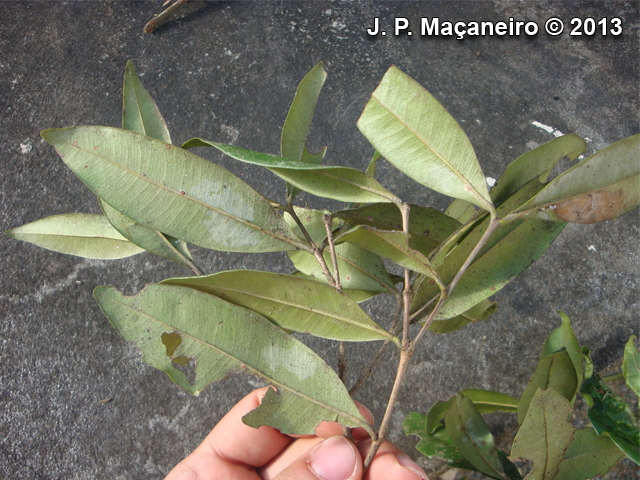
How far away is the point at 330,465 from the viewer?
0.65 m

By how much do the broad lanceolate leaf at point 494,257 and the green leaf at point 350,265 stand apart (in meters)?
0.09

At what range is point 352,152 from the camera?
135 centimetres

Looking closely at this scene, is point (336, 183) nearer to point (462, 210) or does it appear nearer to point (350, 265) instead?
point (350, 265)

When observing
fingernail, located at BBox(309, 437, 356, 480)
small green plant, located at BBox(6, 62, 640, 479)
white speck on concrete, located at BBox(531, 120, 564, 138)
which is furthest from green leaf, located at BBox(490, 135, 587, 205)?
white speck on concrete, located at BBox(531, 120, 564, 138)

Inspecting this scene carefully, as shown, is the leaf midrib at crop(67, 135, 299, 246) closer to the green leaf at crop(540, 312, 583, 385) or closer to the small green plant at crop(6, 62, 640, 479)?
the small green plant at crop(6, 62, 640, 479)

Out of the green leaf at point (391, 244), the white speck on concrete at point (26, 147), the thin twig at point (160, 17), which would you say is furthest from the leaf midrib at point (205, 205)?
the thin twig at point (160, 17)

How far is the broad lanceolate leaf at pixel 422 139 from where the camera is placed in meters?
0.49

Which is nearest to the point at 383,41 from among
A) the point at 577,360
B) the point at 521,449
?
the point at 577,360

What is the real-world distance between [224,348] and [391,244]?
25cm

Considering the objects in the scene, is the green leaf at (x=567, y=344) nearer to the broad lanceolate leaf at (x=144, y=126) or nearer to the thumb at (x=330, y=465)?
the thumb at (x=330, y=465)

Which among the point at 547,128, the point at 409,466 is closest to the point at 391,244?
the point at 409,466

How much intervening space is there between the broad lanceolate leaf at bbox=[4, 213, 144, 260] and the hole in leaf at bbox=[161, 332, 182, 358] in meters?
0.24

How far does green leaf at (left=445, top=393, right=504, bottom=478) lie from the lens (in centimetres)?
70

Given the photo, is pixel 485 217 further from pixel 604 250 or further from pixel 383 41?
pixel 383 41
